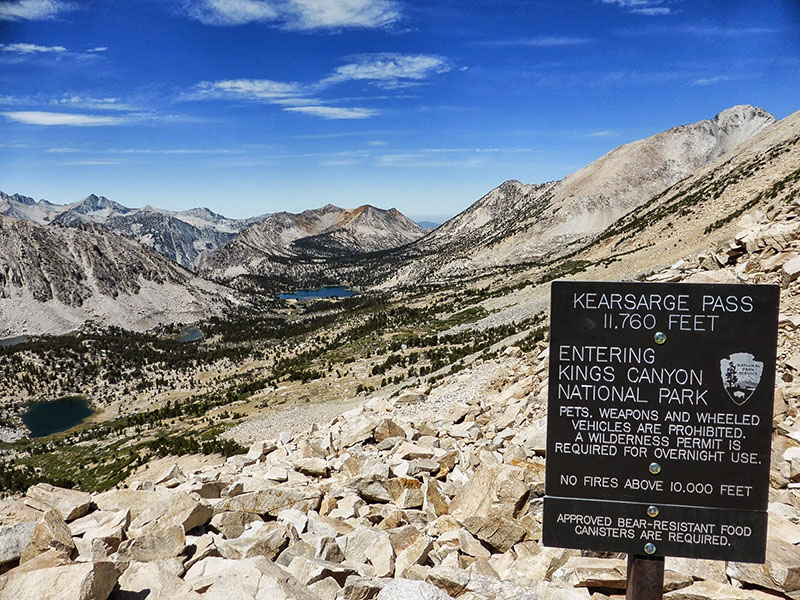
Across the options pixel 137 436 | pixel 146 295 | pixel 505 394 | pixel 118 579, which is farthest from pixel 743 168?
pixel 146 295

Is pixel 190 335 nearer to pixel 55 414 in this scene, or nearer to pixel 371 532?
pixel 55 414

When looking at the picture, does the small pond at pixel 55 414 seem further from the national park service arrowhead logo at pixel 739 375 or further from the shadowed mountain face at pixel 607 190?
the shadowed mountain face at pixel 607 190

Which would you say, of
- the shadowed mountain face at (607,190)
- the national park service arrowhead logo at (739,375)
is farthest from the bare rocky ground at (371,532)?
the shadowed mountain face at (607,190)

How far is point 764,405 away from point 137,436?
48.9 meters

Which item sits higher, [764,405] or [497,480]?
[764,405]

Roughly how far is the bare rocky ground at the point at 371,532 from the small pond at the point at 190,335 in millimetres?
123531

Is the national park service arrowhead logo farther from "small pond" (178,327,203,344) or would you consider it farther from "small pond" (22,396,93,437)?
"small pond" (178,327,203,344)

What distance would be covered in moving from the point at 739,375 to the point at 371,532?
19.3ft

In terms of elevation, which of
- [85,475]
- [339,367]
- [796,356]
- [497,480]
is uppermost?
[796,356]

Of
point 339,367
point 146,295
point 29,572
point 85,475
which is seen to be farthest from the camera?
point 146,295

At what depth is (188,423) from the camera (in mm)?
42406

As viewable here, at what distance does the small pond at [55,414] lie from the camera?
66631 millimetres

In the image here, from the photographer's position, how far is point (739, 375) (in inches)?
194

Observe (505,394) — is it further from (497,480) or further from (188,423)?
(188,423)
